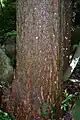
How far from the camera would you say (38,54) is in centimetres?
364

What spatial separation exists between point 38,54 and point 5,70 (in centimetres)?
80

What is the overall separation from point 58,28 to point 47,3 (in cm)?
34

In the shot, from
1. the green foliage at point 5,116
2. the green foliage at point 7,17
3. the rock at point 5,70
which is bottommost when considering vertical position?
the green foliage at point 5,116

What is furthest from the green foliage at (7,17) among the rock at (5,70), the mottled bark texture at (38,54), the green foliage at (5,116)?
the green foliage at (5,116)

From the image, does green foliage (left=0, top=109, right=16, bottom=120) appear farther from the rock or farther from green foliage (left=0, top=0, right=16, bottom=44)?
green foliage (left=0, top=0, right=16, bottom=44)

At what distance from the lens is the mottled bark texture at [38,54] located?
3.59 metres

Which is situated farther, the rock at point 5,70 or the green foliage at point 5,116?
the rock at point 5,70

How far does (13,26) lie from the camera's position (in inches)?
216

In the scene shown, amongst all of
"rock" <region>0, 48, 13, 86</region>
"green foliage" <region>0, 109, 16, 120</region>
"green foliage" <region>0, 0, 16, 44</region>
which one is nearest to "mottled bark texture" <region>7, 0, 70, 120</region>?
"green foliage" <region>0, 109, 16, 120</region>

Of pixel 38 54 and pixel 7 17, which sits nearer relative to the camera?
pixel 38 54

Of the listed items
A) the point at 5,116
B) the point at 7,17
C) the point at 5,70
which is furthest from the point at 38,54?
the point at 7,17

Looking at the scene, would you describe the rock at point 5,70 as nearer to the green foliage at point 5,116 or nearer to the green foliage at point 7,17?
the green foliage at point 5,116

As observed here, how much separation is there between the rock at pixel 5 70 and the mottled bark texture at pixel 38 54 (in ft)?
1.26

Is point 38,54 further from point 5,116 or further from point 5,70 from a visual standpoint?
point 5,116
